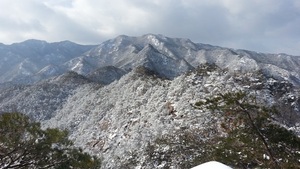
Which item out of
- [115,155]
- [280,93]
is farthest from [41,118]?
[280,93]

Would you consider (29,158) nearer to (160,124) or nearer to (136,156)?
(136,156)

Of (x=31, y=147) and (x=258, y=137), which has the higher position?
(x=258, y=137)

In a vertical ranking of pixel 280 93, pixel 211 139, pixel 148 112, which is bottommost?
pixel 211 139

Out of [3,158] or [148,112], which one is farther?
[148,112]

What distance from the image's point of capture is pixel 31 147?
15914 mm

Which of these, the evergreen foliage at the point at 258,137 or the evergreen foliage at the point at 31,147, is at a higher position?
the evergreen foliage at the point at 258,137

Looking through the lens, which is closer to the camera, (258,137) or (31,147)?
(31,147)

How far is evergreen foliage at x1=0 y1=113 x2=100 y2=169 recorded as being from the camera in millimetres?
15266

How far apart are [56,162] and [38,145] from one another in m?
1.26

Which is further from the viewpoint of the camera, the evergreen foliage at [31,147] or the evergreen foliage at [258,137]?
the evergreen foliage at [258,137]

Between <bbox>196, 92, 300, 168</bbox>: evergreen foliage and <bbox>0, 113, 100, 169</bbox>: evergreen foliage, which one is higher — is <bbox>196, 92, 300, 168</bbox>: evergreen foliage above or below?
above

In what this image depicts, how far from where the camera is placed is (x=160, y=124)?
32.7 meters

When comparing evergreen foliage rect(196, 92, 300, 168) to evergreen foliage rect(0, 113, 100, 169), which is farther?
evergreen foliage rect(196, 92, 300, 168)

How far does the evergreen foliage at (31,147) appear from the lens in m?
15.3
